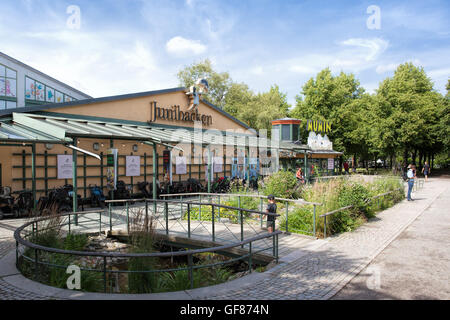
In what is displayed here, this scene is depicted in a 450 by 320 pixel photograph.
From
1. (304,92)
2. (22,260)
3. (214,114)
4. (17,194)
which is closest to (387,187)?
(214,114)

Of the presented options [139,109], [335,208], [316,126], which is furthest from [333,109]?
[335,208]

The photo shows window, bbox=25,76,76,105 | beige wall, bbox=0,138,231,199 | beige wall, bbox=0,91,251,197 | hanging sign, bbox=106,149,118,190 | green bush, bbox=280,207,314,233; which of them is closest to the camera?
green bush, bbox=280,207,314,233

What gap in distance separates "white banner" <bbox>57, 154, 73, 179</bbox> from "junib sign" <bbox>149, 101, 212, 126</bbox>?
18.0 ft

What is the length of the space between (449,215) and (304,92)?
28763 millimetres

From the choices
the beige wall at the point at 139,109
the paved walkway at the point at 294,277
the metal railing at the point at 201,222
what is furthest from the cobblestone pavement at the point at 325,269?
the beige wall at the point at 139,109

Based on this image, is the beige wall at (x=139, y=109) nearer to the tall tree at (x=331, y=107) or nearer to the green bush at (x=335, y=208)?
the green bush at (x=335, y=208)

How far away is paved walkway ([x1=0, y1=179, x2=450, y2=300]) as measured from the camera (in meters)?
4.45

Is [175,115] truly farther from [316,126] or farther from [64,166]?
[316,126]

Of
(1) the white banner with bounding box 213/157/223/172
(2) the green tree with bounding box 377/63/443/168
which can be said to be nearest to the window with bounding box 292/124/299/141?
(1) the white banner with bounding box 213/157/223/172

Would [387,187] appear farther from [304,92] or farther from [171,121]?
[304,92]

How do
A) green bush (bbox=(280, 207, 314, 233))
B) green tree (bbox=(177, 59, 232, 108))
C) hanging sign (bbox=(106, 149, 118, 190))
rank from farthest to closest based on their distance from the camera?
green tree (bbox=(177, 59, 232, 108)), hanging sign (bbox=(106, 149, 118, 190)), green bush (bbox=(280, 207, 314, 233))

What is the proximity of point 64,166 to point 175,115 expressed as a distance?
7653mm

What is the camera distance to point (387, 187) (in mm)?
15016

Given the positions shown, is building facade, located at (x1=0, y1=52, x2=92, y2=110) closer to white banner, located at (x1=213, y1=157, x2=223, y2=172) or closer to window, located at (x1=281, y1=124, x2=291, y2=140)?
white banner, located at (x1=213, y1=157, x2=223, y2=172)
